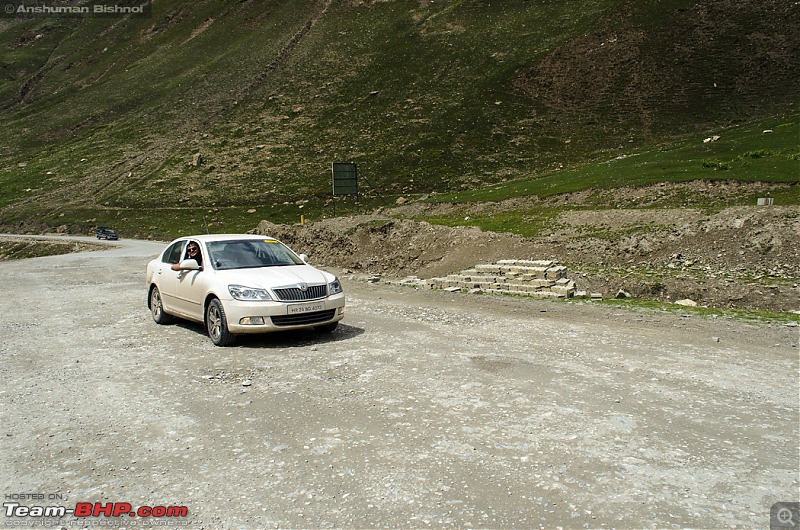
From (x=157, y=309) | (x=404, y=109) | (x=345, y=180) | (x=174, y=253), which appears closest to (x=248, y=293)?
(x=174, y=253)

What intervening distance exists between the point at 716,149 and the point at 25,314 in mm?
A: 35924

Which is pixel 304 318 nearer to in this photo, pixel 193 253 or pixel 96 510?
pixel 193 253

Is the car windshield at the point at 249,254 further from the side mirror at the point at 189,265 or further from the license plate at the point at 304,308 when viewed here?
the license plate at the point at 304,308

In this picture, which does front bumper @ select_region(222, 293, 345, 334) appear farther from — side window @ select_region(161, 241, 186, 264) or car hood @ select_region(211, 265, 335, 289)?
side window @ select_region(161, 241, 186, 264)

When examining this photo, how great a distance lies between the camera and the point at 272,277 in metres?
10.6

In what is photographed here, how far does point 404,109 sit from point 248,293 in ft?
197

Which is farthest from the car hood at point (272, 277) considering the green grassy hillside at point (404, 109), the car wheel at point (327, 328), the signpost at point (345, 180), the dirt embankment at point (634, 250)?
the signpost at point (345, 180)

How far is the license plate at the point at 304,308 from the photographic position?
10211mm

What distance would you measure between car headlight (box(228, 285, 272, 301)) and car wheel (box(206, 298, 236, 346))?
0.34 metres

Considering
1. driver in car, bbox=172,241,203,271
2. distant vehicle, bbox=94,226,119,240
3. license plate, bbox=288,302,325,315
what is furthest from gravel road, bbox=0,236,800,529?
distant vehicle, bbox=94,226,119,240

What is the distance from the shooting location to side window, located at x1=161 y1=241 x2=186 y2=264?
12355 millimetres

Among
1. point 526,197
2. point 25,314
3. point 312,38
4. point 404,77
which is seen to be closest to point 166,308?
point 25,314

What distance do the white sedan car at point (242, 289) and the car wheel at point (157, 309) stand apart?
0.02 m

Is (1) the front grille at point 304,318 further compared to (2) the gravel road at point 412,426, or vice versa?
(1) the front grille at point 304,318
